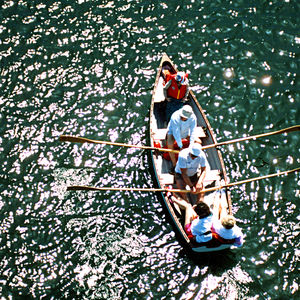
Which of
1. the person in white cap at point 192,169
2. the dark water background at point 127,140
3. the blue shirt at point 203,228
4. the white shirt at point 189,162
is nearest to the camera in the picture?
the blue shirt at point 203,228

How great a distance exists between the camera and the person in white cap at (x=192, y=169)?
1134 centimetres

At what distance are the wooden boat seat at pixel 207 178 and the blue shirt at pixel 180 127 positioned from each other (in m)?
1.09

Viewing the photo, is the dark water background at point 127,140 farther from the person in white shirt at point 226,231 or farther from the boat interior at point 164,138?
the person in white shirt at point 226,231

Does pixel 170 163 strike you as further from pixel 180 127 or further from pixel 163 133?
pixel 180 127

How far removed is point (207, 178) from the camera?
40.4 ft

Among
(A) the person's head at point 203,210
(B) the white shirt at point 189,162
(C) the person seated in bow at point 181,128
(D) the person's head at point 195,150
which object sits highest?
(C) the person seated in bow at point 181,128

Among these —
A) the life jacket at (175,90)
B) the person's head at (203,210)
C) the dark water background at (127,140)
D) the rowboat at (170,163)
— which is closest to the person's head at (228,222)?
the person's head at (203,210)

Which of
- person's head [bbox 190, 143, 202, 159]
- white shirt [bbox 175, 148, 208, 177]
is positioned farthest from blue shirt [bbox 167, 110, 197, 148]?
person's head [bbox 190, 143, 202, 159]

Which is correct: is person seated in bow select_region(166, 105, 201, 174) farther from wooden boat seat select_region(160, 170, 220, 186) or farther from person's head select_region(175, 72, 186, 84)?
person's head select_region(175, 72, 186, 84)

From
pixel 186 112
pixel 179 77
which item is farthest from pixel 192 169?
pixel 179 77

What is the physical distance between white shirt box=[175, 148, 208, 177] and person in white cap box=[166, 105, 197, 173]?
2.55 feet

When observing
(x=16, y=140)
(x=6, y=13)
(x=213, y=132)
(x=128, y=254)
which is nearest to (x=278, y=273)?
(x=128, y=254)

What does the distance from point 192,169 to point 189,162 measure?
12.6 inches

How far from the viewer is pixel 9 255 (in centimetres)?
1123
